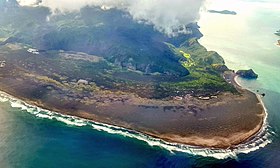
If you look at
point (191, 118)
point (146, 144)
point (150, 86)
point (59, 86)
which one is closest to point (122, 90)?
point (150, 86)

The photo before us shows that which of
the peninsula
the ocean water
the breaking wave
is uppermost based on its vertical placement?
the peninsula

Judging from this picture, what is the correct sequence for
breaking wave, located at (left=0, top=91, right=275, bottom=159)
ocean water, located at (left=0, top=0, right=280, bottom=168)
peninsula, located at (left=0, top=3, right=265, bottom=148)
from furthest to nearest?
peninsula, located at (left=0, top=3, right=265, bottom=148)
breaking wave, located at (left=0, top=91, right=275, bottom=159)
ocean water, located at (left=0, top=0, right=280, bottom=168)

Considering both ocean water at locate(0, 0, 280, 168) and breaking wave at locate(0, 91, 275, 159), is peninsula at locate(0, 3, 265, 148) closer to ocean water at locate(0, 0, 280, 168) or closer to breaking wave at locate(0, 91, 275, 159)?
breaking wave at locate(0, 91, 275, 159)

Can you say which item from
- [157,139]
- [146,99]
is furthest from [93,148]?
[146,99]

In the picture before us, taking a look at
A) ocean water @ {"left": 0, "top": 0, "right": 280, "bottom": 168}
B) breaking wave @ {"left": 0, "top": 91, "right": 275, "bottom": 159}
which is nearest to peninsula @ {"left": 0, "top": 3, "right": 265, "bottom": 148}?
breaking wave @ {"left": 0, "top": 91, "right": 275, "bottom": 159}

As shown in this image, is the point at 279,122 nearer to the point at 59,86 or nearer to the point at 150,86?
the point at 150,86

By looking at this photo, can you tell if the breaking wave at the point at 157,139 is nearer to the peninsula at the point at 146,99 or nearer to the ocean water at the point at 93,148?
the ocean water at the point at 93,148

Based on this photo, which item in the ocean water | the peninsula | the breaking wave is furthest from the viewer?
the peninsula

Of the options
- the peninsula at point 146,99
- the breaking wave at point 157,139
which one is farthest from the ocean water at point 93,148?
the peninsula at point 146,99

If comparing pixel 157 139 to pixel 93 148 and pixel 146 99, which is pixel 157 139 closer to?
pixel 93 148
